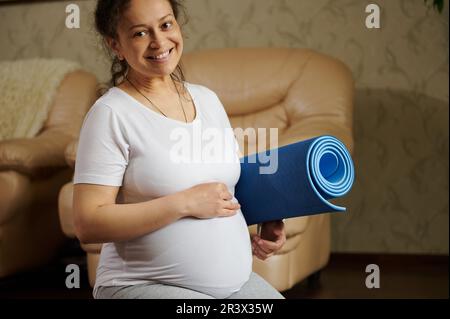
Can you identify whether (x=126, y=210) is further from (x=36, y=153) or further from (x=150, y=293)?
(x=36, y=153)

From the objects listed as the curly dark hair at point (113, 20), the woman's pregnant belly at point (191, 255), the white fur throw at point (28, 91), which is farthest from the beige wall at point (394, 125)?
the woman's pregnant belly at point (191, 255)

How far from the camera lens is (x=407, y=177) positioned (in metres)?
2.31

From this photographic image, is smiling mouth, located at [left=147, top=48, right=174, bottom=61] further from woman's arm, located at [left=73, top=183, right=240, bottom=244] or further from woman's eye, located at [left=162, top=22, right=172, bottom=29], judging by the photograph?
woman's arm, located at [left=73, top=183, right=240, bottom=244]

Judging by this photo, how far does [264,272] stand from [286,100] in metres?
0.72

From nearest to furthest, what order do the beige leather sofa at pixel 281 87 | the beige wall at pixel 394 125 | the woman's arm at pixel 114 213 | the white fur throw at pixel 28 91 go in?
the woman's arm at pixel 114 213 → the white fur throw at pixel 28 91 → the beige leather sofa at pixel 281 87 → the beige wall at pixel 394 125

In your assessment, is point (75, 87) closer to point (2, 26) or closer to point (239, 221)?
point (2, 26)

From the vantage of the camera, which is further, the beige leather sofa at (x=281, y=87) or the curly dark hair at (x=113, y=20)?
the beige leather sofa at (x=281, y=87)

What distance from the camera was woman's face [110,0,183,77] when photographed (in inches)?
26.7

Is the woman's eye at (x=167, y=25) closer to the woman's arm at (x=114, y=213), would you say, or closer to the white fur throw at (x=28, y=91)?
the woman's arm at (x=114, y=213)

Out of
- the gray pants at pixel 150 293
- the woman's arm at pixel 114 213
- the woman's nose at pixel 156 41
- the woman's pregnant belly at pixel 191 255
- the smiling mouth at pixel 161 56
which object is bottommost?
the gray pants at pixel 150 293

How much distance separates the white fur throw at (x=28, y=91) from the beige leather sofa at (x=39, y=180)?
1.3 inches

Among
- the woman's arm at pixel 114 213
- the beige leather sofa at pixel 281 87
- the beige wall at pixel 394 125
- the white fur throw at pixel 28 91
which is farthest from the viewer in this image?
the beige wall at pixel 394 125

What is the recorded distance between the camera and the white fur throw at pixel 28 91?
6.31ft

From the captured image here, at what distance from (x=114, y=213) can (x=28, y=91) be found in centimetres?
159
